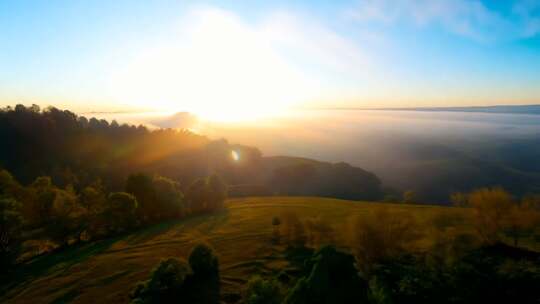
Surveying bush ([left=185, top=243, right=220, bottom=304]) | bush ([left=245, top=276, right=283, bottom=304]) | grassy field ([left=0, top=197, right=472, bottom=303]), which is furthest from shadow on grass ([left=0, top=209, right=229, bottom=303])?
bush ([left=245, top=276, right=283, bottom=304])

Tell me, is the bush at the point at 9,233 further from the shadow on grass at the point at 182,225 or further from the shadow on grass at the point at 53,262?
the shadow on grass at the point at 182,225

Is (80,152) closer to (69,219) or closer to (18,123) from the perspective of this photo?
(18,123)

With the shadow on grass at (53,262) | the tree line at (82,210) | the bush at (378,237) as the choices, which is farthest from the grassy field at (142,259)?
the tree line at (82,210)

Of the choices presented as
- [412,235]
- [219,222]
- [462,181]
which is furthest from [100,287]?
[462,181]

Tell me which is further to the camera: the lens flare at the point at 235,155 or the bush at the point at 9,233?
the lens flare at the point at 235,155

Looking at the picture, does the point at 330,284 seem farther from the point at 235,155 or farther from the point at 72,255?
the point at 235,155

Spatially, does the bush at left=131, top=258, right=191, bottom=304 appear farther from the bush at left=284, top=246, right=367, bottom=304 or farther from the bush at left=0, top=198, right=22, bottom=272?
the bush at left=0, top=198, right=22, bottom=272

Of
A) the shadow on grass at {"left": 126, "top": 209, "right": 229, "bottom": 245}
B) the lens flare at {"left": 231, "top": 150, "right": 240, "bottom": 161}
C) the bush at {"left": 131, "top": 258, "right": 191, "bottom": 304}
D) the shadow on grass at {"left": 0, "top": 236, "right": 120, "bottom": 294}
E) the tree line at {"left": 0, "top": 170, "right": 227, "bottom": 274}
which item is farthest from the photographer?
the lens flare at {"left": 231, "top": 150, "right": 240, "bottom": 161}

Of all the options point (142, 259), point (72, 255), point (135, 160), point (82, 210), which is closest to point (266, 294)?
point (142, 259)
